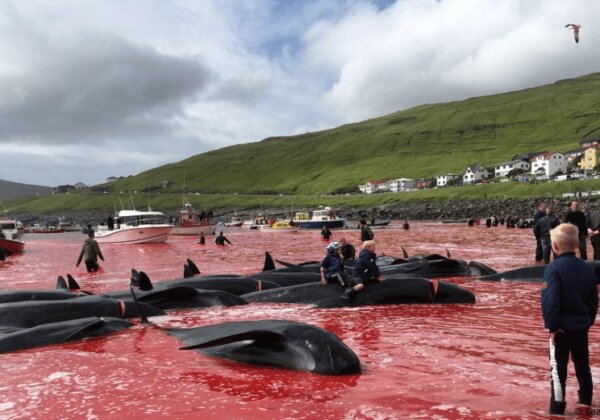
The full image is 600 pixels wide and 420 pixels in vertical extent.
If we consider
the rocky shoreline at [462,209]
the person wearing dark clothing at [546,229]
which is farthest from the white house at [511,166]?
the person wearing dark clothing at [546,229]

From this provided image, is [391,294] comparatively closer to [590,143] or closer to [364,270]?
[364,270]

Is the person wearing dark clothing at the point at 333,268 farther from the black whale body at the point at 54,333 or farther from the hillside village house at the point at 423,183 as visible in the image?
the hillside village house at the point at 423,183

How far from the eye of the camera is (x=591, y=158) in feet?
462

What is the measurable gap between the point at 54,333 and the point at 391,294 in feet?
28.4

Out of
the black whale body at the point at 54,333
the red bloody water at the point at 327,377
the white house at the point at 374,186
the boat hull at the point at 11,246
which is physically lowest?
the red bloody water at the point at 327,377

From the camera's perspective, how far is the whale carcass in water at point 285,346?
838 centimetres

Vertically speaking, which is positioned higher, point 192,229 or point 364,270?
point 192,229

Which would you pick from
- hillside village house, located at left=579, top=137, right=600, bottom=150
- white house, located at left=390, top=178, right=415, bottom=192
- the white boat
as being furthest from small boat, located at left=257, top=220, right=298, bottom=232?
hillside village house, located at left=579, top=137, right=600, bottom=150

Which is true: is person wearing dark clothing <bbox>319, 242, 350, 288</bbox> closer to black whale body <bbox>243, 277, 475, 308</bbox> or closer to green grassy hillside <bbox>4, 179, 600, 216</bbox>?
black whale body <bbox>243, 277, 475, 308</bbox>

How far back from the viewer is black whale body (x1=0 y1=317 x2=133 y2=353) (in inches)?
422

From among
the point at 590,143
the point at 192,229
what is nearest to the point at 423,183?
the point at 590,143

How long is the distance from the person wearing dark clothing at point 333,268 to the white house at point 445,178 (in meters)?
156

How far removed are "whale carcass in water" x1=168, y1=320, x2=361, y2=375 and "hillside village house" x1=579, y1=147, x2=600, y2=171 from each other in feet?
491

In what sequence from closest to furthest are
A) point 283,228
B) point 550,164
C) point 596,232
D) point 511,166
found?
point 596,232 < point 283,228 < point 550,164 < point 511,166
